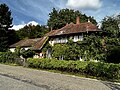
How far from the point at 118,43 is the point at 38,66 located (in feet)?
48.2

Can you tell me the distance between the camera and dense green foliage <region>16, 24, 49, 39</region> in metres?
89.6

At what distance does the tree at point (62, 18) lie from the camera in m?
84.0

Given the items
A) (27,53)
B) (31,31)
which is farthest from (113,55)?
(31,31)

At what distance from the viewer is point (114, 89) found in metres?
17.4

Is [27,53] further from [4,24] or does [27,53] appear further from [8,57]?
[4,24]

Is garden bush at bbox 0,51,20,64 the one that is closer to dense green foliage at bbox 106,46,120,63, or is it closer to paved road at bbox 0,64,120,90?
dense green foliage at bbox 106,46,120,63

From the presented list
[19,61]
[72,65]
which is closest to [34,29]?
[19,61]

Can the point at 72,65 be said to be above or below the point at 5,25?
below

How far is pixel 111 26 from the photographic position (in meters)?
51.1

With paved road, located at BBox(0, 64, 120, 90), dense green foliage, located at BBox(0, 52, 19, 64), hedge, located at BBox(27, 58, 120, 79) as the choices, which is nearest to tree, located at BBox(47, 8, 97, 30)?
dense green foliage, located at BBox(0, 52, 19, 64)

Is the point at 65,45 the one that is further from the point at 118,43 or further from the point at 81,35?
the point at 118,43

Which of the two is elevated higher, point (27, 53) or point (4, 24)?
point (4, 24)

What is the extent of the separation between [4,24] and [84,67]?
49277mm

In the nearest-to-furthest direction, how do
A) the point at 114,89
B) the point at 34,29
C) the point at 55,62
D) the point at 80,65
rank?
1. the point at 114,89
2. the point at 80,65
3. the point at 55,62
4. the point at 34,29
